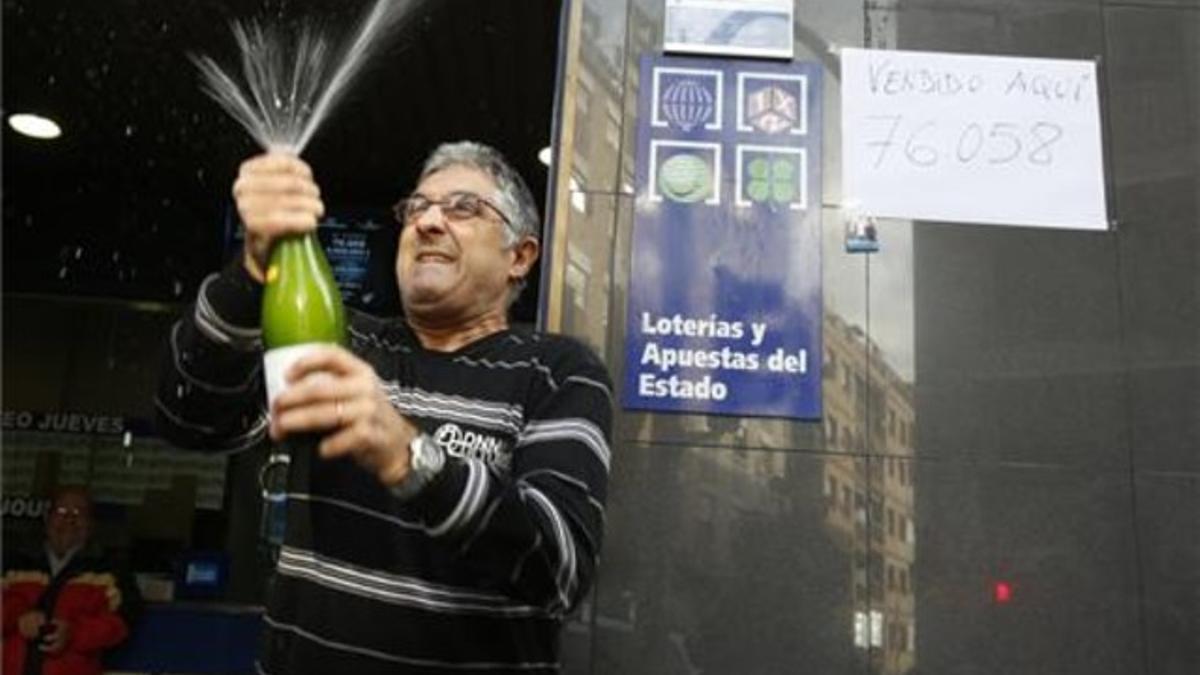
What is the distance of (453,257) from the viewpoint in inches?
82.7

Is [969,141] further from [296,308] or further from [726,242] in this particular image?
[296,308]

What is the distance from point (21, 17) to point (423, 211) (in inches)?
160

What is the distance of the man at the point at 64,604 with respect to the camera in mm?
5309

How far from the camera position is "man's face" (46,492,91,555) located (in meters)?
5.74

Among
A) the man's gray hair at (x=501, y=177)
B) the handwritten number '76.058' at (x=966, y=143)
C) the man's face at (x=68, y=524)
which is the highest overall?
the handwritten number '76.058' at (x=966, y=143)

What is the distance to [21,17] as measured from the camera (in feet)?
17.0

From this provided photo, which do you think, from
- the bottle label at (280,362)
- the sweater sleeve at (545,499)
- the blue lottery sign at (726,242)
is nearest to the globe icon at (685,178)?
the blue lottery sign at (726,242)

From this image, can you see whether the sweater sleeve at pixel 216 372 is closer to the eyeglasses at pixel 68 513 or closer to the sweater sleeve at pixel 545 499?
the sweater sleeve at pixel 545 499

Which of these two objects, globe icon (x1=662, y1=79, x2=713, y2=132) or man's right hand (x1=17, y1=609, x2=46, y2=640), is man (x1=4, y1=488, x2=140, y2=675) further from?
globe icon (x1=662, y1=79, x2=713, y2=132)

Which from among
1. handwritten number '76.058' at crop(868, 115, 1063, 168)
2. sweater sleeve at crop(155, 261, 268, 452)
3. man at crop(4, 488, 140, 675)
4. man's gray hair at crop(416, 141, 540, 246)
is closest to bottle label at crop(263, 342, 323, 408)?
sweater sleeve at crop(155, 261, 268, 452)

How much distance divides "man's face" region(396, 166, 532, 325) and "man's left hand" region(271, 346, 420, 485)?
0.70 m

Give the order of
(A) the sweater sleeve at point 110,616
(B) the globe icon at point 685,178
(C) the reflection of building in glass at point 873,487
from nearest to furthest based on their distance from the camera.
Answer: (C) the reflection of building in glass at point 873,487 → (B) the globe icon at point 685,178 → (A) the sweater sleeve at point 110,616

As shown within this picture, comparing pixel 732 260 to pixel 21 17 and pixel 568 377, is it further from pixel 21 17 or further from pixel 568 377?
pixel 21 17

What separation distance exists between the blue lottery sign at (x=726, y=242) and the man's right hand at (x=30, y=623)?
375 cm
